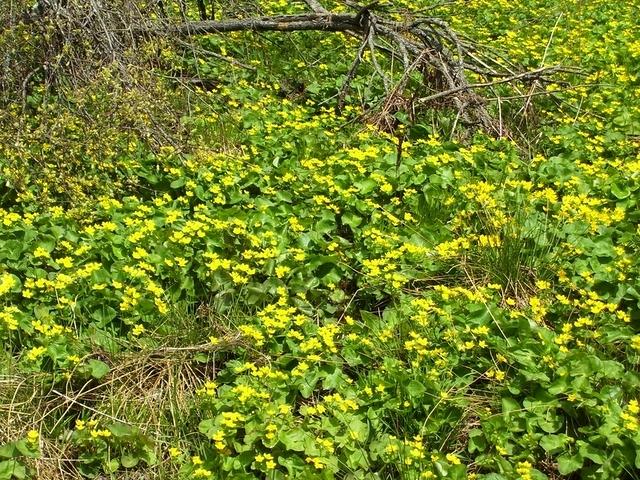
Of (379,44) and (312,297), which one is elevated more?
(379,44)

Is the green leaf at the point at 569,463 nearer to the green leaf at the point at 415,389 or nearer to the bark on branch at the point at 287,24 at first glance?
the green leaf at the point at 415,389

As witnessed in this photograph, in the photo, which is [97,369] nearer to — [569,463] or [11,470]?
[11,470]

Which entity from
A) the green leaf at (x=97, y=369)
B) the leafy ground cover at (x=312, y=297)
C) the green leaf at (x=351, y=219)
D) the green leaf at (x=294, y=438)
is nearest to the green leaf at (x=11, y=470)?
the leafy ground cover at (x=312, y=297)

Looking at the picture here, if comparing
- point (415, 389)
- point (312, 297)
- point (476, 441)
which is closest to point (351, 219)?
point (312, 297)

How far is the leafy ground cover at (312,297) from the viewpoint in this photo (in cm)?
293

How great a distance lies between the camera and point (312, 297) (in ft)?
12.1

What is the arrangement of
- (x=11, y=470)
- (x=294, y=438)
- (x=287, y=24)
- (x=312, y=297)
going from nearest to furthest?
1. (x=11, y=470)
2. (x=294, y=438)
3. (x=312, y=297)
4. (x=287, y=24)

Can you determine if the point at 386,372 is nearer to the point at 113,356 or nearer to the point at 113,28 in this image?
the point at 113,356

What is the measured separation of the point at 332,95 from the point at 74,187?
2250mm

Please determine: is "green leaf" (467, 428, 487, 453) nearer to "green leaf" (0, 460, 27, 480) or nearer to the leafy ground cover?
the leafy ground cover

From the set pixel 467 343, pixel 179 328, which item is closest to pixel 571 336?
pixel 467 343

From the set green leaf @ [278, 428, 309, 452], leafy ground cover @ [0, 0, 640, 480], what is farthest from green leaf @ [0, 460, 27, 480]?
green leaf @ [278, 428, 309, 452]

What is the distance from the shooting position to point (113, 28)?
452cm

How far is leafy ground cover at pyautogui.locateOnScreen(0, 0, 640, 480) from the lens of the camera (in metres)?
2.93
